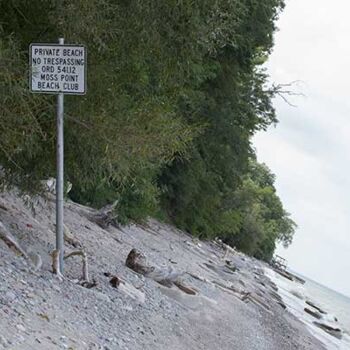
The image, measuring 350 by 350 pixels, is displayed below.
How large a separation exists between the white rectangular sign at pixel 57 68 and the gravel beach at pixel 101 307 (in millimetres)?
2175

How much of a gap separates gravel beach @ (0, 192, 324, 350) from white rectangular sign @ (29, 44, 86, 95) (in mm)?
2175

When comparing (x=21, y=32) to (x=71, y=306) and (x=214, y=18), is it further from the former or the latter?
(x=71, y=306)

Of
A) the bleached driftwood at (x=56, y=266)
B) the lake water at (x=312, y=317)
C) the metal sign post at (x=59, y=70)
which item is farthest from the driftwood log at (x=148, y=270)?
the lake water at (x=312, y=317)

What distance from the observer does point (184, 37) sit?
909cm

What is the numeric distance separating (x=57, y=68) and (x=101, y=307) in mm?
2979

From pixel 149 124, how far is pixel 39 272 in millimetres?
2352

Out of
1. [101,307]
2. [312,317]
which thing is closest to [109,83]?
[101,307]

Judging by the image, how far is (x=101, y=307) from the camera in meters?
8.63

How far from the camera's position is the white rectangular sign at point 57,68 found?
780 cm

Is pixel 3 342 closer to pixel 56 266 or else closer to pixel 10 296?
pixel 10 296

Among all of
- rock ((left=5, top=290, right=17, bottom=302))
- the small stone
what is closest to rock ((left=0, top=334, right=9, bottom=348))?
the small stone

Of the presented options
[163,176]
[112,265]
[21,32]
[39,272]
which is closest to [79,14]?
[21,32]

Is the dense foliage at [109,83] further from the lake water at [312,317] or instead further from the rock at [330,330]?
the rock at [330,330]

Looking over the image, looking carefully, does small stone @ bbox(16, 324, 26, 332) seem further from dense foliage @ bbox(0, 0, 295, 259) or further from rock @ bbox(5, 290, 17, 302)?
dense foliage @ bbox(0, 0, 295, 259)
